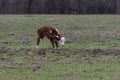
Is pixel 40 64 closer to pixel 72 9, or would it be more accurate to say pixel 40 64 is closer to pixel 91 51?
pixel 91 51

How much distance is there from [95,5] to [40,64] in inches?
1692

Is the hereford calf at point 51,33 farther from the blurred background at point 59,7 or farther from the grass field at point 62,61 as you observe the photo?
the blurred background at point 59,7

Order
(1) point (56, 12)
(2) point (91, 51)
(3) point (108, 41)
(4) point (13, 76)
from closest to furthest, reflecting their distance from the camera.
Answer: (4) point (13, 76), (2) point (91, 51), (3) point (108, 41), (1) point (56, 12)

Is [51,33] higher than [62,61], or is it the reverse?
[51,33]

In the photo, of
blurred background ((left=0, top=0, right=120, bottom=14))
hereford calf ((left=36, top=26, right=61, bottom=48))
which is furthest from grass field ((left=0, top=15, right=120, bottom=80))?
blurred background ((left=0, top=0, right=120, bottom=14))

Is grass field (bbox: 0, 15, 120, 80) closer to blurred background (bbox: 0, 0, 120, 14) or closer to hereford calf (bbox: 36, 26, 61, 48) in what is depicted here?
hereford calf (bbox: 36, 26, 61, 48)

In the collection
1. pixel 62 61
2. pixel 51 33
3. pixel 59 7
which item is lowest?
pixel 59 7

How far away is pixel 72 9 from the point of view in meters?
55.7

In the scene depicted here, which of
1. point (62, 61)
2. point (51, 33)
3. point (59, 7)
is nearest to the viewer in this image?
point (62, 61)

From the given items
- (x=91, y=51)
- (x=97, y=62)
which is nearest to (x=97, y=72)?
(x=97, y=62)

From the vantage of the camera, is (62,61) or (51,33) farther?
(51,33)

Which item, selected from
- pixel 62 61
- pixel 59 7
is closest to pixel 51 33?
pixel 62 61

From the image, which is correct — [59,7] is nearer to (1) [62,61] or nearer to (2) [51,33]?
(2) [51,33]

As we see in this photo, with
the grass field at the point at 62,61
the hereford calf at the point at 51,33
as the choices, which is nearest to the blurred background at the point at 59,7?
the grass field at the point at 62,61
